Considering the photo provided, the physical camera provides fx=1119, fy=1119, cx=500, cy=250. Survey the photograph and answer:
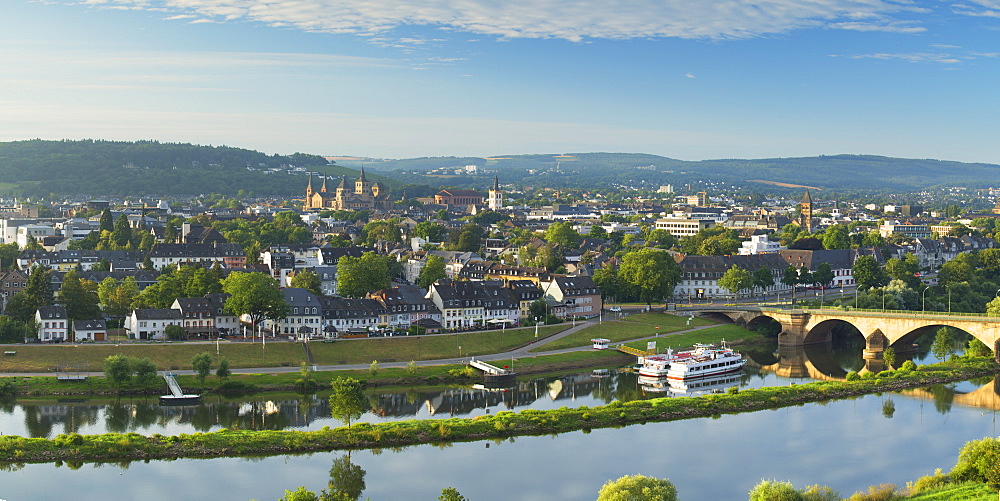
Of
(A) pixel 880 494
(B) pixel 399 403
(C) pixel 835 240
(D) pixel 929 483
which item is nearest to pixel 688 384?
(B) pixel 399 403

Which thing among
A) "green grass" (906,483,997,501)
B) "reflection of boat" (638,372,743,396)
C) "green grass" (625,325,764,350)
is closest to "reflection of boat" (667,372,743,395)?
"reflection of boat" (638,372,743,396)

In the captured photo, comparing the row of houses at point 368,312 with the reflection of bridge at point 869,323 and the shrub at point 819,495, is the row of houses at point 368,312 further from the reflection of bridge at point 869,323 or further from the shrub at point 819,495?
the shrub at point 819,495

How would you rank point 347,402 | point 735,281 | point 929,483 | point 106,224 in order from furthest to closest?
point 106,224
point 735,281
point 347,402
point 929,483

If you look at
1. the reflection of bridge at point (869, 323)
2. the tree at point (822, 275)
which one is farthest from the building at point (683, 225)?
the reflection of bridge at point (869, 323)

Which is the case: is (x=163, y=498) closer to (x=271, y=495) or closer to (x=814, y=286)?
(x=271, y=495)

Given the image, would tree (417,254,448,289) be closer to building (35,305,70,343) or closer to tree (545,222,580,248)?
building (35,305,70,343)

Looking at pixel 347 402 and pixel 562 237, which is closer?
pixel 347 402

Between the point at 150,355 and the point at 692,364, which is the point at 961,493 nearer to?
the point at 692,364
